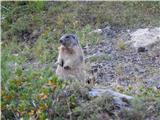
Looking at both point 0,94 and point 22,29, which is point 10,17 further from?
point 0,94

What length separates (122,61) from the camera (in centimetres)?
1345

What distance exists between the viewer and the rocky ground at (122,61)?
11.5m

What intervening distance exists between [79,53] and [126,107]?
12.1 feet

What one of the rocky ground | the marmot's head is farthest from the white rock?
the marmot's head

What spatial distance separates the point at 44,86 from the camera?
7.17 meters

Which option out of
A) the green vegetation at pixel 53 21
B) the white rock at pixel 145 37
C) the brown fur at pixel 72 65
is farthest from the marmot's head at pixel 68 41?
the white rock at pixel 145 37

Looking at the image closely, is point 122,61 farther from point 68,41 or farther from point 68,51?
point 68,51

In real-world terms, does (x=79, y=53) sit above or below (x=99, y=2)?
below

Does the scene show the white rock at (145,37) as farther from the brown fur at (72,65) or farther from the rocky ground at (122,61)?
the brown fur at (72,65)

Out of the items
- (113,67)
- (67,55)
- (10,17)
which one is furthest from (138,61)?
(10,17)

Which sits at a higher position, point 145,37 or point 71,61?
point 145,37

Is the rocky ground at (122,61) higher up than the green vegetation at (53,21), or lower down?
lower down

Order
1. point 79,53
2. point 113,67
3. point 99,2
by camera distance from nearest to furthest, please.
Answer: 1. point 79,53
2. point 113,67
3. point 99,2

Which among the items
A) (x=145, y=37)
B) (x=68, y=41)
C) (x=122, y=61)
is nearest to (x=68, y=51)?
(x=68, y=41)
